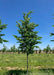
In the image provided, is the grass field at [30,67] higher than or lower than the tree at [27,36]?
lower

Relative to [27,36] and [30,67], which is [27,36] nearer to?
[27,36]

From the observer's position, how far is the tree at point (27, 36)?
13.2 meters

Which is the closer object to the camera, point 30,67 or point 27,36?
point 27,36

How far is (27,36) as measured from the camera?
13.5 m

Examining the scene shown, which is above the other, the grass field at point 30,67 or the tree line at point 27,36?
the tree line at point 27,36

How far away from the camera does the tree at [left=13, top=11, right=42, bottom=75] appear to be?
1323cm

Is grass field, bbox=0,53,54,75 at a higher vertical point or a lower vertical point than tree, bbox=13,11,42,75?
lower

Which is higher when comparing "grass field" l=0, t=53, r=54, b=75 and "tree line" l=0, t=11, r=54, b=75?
"tree line" l=0, t=11, r=54, b=75

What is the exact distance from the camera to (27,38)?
13.2m

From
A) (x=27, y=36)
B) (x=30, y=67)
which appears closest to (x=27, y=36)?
(x=27, y=36)

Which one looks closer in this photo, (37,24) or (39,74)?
(39,74)

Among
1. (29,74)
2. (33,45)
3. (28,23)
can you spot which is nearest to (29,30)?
(28,23)

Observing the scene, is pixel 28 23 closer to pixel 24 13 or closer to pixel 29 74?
pixel 24 13

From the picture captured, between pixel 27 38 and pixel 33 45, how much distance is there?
1.19 meters
